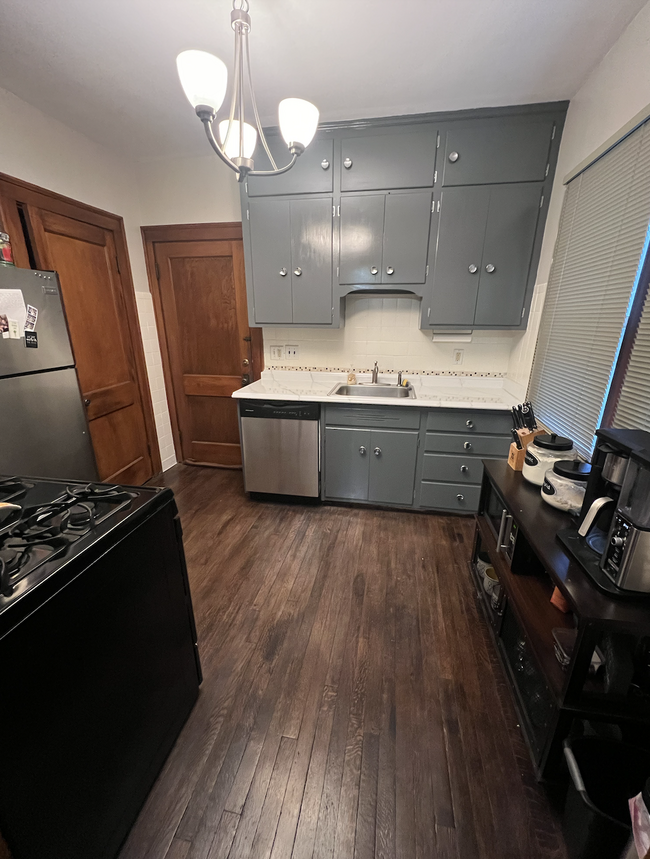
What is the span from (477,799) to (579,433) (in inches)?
62.7

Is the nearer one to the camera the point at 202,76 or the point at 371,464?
the point at 202,76

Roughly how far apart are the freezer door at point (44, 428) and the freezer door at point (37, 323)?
6 centimetres

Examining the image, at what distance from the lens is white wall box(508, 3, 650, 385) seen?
1457 mm

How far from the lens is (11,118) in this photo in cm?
195

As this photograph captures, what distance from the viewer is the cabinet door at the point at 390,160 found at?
222 cm

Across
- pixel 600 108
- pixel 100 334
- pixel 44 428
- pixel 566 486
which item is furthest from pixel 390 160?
pixel 44 428

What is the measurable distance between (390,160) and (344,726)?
10.1 ft

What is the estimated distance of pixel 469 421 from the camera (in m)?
2.37

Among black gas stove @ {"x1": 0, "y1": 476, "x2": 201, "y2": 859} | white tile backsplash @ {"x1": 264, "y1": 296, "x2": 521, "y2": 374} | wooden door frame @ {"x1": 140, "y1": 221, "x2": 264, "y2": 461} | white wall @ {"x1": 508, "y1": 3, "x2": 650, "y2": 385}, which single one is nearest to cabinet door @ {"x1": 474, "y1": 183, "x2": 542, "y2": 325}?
white wall @ {"x1": 508, "y1": 3, "x2": 650, "y2": 385}

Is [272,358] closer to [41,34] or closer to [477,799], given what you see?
[41,34]

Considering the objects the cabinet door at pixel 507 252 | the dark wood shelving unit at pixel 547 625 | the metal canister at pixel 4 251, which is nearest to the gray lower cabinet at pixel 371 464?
the dark wood shelving unit at pixel 547 625

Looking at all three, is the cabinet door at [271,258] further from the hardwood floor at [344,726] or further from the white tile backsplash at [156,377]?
the hardwood floor at [344,726]

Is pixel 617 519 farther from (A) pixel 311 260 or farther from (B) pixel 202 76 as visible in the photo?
(A) pixel 311 260

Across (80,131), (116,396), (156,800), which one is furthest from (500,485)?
(80,131)
